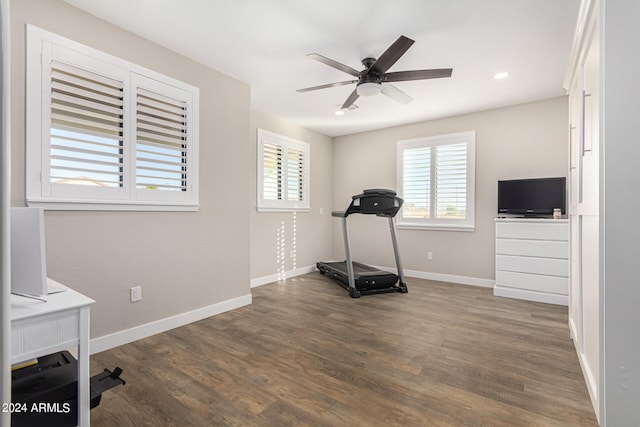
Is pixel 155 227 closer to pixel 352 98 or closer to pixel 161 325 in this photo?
pixel 161 325

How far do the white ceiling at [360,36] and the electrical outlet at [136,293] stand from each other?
2182mm

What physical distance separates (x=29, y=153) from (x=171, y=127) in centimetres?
108

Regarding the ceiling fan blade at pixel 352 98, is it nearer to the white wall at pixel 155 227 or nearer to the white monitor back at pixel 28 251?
the white wall at pixel 155 227

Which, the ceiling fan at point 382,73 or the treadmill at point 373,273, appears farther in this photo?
the treadmill at point 373,273

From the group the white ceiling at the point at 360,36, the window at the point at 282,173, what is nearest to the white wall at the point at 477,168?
the white ceiling at the point at 360,36

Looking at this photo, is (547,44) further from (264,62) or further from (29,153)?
(29,153)

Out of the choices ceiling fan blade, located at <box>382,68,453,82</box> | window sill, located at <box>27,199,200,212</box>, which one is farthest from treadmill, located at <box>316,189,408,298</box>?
window sill, located at <box>27,199,200,212</box>

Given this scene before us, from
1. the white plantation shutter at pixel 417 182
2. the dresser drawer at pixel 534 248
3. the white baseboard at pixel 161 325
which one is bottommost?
the white baseboard at pixel 161 325

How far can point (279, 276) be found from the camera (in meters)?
4.88

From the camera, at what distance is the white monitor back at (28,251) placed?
117 centimetres

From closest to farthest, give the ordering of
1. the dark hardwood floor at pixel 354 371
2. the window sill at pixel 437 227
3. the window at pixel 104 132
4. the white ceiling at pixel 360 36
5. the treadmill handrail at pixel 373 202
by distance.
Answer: the dark hardwood floor at pixel 354 371 < the window at pixel 104 132 < the white ceiling at pixel 360 36 < the treadmill handrail at pixel 373 202 < the window sill at pixel 437 227

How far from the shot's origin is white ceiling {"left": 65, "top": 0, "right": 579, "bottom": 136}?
7.21ft

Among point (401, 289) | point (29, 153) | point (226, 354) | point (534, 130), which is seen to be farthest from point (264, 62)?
point (534, 130)

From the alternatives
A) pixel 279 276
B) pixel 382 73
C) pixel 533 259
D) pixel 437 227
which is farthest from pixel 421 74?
pixel 279 276
